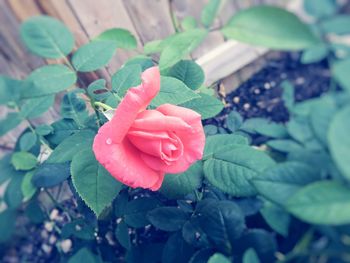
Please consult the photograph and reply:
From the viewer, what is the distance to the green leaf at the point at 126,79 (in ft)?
2.10

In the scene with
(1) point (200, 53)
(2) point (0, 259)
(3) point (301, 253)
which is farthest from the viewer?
(1) point (200, 53)

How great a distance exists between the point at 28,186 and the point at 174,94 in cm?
57

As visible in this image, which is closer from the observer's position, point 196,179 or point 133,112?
point 133,112

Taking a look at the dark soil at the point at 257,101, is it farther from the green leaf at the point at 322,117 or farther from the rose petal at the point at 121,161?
the green leaf at the point at 322,117

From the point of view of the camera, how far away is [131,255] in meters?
0.86

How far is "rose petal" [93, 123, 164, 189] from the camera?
0.50 meters

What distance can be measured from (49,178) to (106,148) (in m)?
0.37

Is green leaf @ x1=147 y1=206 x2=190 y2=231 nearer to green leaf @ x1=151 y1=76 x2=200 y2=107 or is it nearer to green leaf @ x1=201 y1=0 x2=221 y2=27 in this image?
green leaf @ x1=151 y1=76 x2=200 y2=107

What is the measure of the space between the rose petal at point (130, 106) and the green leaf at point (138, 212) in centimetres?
33

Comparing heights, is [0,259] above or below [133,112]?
below

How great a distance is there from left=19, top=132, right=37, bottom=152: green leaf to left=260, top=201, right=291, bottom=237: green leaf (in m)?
0.66

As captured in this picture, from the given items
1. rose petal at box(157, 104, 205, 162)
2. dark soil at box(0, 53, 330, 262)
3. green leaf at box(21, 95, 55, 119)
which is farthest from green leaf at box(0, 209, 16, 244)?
rose petal at box(157, 104, 205, 162)

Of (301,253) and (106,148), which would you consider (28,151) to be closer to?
(106,148)

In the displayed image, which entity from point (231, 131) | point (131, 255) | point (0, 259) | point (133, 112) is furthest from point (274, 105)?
point (0, 259)
